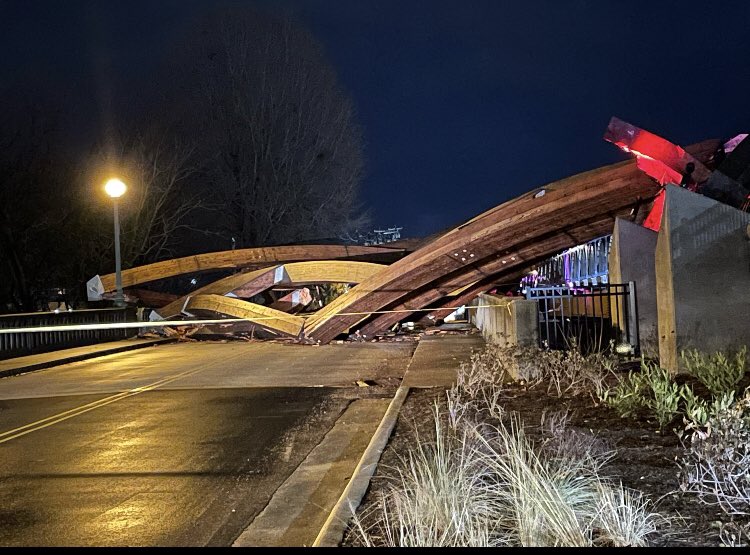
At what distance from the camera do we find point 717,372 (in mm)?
8625

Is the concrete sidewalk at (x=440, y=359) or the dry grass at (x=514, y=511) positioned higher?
the dry grass at (x=514, y=511)

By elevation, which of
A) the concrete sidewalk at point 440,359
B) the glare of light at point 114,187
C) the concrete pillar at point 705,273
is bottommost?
the concrete sidewalk at point 440,359

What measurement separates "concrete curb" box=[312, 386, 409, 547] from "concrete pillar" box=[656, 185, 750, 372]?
4159 mm

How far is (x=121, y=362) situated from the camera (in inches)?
778

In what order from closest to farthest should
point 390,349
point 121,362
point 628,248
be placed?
point 628,248 < point 121,362 < point 390,349

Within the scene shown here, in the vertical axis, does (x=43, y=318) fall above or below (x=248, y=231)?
below

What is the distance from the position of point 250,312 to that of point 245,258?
2.84 metres

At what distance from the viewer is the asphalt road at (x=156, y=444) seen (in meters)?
5.95

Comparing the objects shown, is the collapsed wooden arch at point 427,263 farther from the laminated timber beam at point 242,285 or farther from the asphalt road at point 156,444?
the asphalt road at point 156,444

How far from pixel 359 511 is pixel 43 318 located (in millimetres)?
19621

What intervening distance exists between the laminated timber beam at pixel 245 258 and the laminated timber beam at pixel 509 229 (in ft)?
17.9

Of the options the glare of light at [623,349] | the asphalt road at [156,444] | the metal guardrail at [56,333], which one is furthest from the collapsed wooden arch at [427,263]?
the glare of light at [623,349]

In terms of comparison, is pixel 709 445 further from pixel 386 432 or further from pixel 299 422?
pixel 299 422

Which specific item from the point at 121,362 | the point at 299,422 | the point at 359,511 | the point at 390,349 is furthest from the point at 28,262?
the point at 359,511
